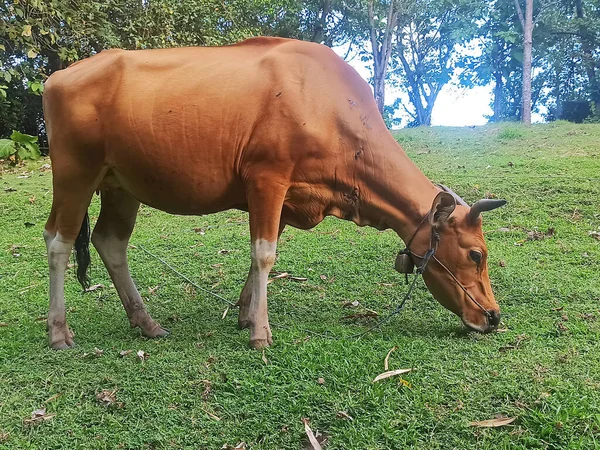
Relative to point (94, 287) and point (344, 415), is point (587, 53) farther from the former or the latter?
point (344, 415)

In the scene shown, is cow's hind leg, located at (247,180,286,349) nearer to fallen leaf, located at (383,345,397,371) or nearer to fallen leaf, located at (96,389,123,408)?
fallen leaf, located at (383,345,397,371)

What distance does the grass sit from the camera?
281 cm

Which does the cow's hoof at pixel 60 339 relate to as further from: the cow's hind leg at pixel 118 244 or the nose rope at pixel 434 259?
the nose rope at pixel 434 259

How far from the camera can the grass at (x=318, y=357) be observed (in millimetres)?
2811

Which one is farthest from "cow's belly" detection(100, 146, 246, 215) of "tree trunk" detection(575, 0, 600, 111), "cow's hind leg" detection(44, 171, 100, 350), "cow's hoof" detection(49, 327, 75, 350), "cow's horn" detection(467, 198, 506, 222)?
"tree trunk" detection(575, 0, 600, 111)

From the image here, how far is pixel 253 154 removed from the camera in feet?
12.0

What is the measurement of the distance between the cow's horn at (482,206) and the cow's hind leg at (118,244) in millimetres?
2636

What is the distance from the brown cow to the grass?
1.27 feet

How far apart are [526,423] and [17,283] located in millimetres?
5091

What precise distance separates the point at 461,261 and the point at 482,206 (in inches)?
17.5

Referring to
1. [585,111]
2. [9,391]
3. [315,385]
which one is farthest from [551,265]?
[585,111]

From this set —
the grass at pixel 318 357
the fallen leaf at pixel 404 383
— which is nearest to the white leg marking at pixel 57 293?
the grass at pixel 318 357

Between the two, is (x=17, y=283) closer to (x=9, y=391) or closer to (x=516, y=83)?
(x=9, y=391)

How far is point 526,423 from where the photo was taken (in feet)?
Answer: 8.85
